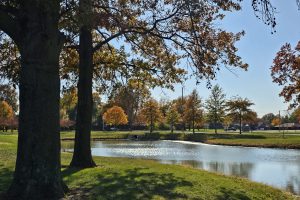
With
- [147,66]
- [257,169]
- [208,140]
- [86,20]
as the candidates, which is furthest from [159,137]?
[86,20]

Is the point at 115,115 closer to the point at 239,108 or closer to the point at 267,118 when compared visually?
the point at 239,108

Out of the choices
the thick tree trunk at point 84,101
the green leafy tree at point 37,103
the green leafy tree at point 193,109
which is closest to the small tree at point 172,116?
the green leafy tree at point 193,109

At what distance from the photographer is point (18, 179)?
8.75 m

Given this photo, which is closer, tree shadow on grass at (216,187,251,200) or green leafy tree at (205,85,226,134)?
tree shadow on grass at (216,187,251,200)

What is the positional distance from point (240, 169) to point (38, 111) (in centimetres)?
1555

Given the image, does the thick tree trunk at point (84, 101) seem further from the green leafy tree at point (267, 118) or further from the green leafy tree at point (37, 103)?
the green leafy tree at point (267, 118)

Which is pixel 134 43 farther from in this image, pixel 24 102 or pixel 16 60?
pixel 24 102

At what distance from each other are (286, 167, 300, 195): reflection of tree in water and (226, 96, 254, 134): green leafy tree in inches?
1987

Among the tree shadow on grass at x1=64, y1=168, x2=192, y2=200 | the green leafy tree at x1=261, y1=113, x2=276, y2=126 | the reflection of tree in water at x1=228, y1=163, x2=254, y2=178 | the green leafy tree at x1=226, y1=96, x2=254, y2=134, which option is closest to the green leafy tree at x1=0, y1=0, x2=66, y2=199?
the tree shadow on grass at x1=64, y1=168, x2=192, y2=200

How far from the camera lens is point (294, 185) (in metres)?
17.0

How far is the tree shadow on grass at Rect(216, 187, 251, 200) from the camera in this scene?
34.8ft

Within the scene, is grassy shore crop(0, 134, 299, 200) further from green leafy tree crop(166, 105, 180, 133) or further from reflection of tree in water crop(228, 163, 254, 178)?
green leafy tree crop(166, 105, 180, 133)

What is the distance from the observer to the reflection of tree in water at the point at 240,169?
20.7 metres

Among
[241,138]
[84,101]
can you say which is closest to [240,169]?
[84,101]
